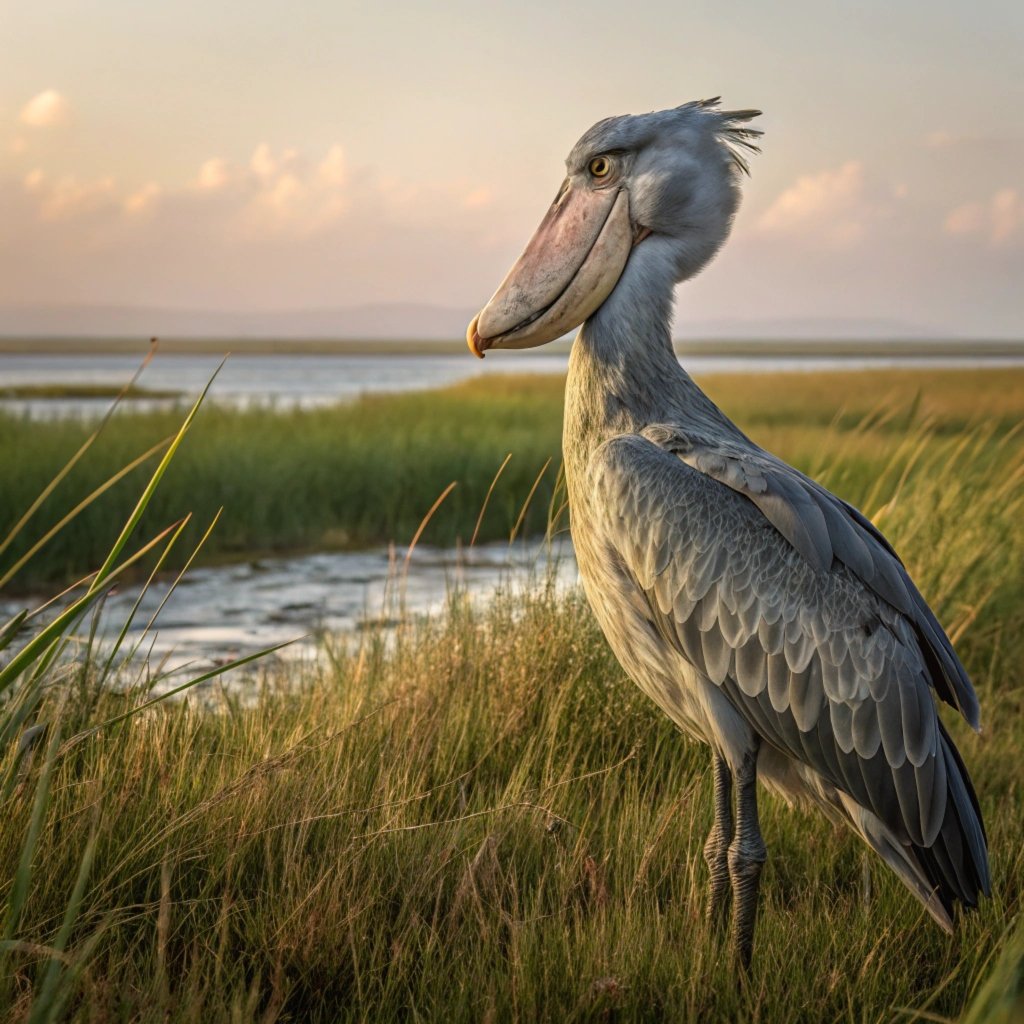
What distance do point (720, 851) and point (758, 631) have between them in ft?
2.24

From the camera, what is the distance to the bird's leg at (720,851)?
382cm

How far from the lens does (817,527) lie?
145 inches

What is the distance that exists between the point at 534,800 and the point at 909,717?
56.6 inches

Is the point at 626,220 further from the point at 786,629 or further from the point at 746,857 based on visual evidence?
the point at 746,857

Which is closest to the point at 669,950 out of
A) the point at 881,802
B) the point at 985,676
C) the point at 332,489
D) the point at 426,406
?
the point at 881,802

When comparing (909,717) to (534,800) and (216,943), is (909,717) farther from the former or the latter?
(216,943)

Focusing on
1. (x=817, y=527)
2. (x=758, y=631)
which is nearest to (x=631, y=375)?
(x=817, y=527)

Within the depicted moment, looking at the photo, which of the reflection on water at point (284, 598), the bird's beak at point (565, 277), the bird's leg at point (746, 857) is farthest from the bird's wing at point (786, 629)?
the reflection on water at point (284, 598)

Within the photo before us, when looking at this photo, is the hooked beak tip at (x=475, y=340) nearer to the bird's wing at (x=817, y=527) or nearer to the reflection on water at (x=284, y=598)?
the bird's wing at (x=817, y=527)

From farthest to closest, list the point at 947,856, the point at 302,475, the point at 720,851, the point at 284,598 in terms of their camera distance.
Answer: the point at 302,475
the point at 284,598
the point at 720,851
the point at 947,856

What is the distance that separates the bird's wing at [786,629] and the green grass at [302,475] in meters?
4.93

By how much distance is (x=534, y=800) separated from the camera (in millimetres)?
4551

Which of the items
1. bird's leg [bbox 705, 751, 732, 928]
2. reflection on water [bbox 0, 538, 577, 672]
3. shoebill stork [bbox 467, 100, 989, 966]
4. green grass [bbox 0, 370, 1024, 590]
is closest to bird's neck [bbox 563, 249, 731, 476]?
shoebill stork [bbox 467, 100, 989, 966]

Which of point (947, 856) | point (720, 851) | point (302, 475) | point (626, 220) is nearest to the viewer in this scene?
point (947, 856)
